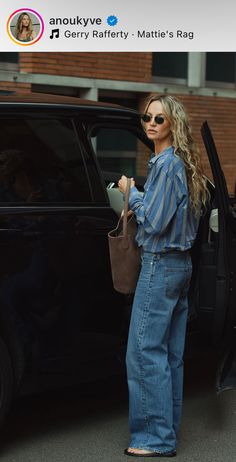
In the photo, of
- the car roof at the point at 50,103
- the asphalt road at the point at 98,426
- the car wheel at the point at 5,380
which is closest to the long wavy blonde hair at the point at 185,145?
the car roof at the point at 50,103

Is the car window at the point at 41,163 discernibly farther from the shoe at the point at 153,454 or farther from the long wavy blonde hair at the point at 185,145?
the shoe at the point at 153,454

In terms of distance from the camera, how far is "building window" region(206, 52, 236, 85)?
1246 cm

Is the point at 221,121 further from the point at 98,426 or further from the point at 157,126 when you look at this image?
the point at 157,126

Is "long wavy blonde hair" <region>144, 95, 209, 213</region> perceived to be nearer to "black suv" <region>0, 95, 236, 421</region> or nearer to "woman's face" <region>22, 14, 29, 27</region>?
"black suv" <region>0, 95, 236, 421</region>

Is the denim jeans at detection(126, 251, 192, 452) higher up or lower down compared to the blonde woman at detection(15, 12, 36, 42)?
lower down

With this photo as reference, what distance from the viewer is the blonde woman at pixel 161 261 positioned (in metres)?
3.88

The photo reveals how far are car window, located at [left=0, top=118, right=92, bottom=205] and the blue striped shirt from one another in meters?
0.43

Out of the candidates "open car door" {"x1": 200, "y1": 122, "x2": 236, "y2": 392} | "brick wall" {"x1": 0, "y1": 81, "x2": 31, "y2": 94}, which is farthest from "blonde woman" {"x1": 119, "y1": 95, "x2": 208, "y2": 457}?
"brick wall" {"x1": 0, "y1": 81, "x2": 31, "y2": 94}

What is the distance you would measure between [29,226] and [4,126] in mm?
499

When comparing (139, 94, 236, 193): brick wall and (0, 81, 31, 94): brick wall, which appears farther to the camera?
(139, 94, 236, 193): brick wall

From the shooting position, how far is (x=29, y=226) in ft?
12.9

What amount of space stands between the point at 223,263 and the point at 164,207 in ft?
2.02

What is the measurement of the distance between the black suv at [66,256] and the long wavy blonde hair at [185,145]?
0.71 feet

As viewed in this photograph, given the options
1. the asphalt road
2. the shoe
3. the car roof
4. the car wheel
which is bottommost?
the asphalt road
